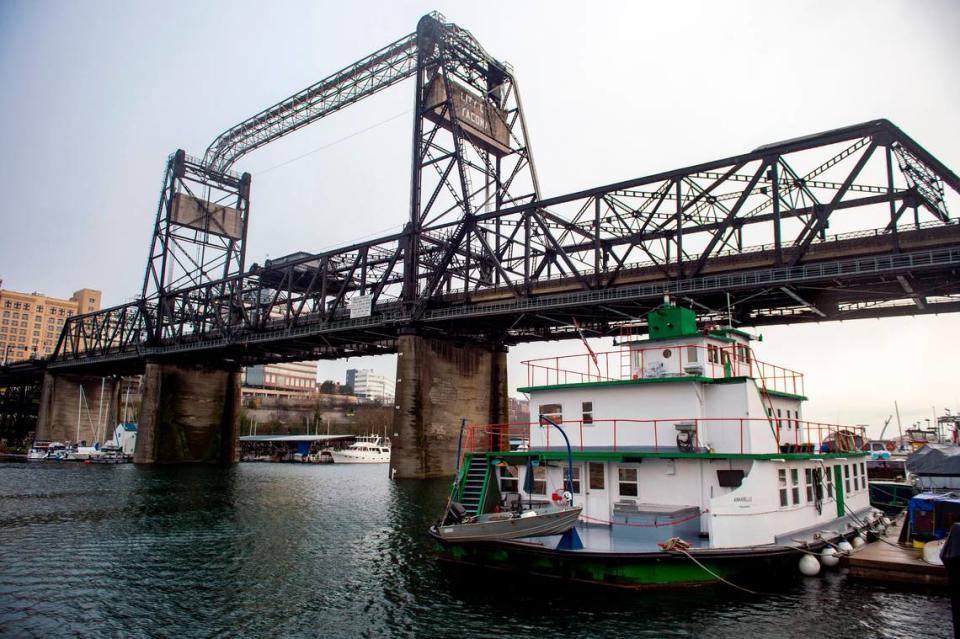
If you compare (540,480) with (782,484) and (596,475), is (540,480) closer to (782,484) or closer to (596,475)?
(596,475)

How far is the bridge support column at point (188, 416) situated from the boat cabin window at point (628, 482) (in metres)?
76.2

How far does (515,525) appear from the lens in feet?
59.7

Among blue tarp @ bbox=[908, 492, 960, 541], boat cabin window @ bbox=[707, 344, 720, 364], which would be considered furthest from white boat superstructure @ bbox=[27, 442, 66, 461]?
blue tarp @ bbox=[908, 492, 960, 541]

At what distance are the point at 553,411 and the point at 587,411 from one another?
4.45 ft

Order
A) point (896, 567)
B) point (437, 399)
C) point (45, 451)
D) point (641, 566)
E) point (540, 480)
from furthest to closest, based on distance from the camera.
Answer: point (45, 451) < point (437, 399) < point (540, 480) < point (896, 567) < point (641, 566)

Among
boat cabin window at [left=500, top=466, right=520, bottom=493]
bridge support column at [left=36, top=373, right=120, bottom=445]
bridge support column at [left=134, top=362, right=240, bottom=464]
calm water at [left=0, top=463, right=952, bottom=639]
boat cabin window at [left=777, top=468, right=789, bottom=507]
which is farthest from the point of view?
bridge support column at [left=36, top=373, right=120, bottom=445]

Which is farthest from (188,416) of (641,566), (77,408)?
(641,566)

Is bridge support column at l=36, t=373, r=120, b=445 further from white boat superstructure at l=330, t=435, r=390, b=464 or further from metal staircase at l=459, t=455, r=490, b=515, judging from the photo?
metal staircase at l=459, t=455, r=490, b=515

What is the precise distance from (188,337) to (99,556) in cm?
6972

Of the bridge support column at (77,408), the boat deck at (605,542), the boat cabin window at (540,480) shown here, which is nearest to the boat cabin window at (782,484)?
the boat deck at (605,542)

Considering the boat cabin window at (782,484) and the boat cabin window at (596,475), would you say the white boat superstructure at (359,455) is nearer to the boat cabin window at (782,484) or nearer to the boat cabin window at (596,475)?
the boat cabin window at (596,475)

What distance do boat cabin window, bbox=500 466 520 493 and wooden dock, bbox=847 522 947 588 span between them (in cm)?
1109

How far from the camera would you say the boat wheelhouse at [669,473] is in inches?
699

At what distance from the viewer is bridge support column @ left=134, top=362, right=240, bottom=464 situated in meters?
80.8
